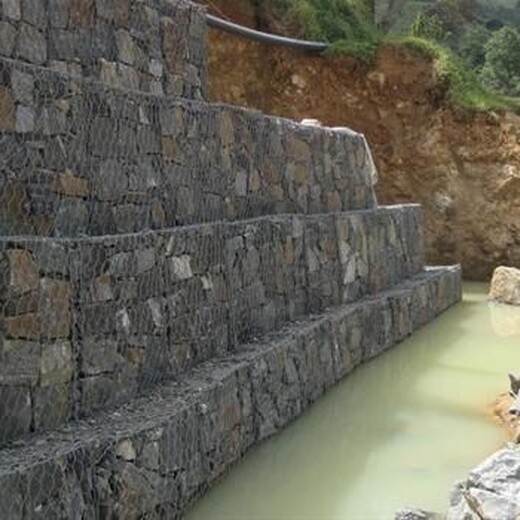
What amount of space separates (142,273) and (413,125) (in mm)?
11781

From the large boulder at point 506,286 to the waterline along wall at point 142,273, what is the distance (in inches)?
192

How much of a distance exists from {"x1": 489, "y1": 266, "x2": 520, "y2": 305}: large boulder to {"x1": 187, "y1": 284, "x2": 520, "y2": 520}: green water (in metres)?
3.83

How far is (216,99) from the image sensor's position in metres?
15.5

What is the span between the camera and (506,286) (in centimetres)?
1276

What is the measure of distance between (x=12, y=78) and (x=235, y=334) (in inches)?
102

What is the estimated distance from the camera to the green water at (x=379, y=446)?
4793mm

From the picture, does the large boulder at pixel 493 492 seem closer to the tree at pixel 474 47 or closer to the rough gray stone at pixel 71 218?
the rough gray stone at pixel 71 218

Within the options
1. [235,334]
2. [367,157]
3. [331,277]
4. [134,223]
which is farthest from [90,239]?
[367,157]

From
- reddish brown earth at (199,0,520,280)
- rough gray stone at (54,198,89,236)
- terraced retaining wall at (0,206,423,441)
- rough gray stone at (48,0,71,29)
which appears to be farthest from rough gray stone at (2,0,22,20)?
reddish brown earth at (199,0,520,280)

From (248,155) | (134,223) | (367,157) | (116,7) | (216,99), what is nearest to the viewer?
(134,223)

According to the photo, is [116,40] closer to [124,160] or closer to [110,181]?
[124,160]

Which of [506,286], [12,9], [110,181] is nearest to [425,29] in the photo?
[506,286]

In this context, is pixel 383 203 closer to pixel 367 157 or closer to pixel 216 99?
pixel 216 99

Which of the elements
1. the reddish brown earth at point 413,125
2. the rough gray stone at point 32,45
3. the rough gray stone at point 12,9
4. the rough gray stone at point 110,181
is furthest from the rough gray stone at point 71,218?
the reddish brown earth at point 413,125
